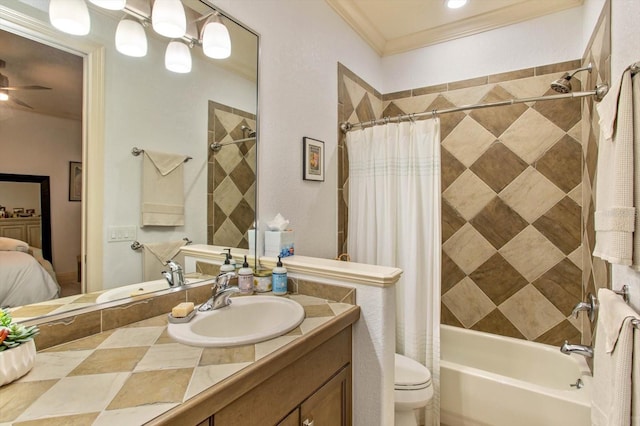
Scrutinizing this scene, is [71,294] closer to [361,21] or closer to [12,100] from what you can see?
[12,100]

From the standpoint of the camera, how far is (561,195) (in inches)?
84.8

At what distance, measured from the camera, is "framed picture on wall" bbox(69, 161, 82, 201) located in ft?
3.23

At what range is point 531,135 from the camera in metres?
2.24

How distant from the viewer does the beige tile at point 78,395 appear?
0.62 metres

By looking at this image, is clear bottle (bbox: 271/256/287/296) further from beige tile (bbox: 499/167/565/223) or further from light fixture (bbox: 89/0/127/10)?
beige tile (bbox: 499/167/565/223)

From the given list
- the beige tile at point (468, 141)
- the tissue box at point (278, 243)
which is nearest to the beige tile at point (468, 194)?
the beige tile at point (468, 141)

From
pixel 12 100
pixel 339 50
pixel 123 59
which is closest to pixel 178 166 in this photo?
pixel 123 59

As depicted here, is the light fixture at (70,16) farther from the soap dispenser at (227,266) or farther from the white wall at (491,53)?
the white wall at (491,53)

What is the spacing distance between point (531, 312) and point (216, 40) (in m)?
2.63

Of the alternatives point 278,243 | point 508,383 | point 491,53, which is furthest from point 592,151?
point 278,243

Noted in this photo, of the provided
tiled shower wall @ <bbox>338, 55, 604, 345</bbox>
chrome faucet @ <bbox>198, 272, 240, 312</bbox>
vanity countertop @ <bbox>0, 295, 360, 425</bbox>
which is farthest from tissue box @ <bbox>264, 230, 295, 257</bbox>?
tiled shower wall @ <bbox>338, 55, 604, 345</bbox>

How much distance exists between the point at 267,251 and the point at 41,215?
92cm

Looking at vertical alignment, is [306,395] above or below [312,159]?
below

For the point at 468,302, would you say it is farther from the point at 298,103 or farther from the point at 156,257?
the point at 156,257
